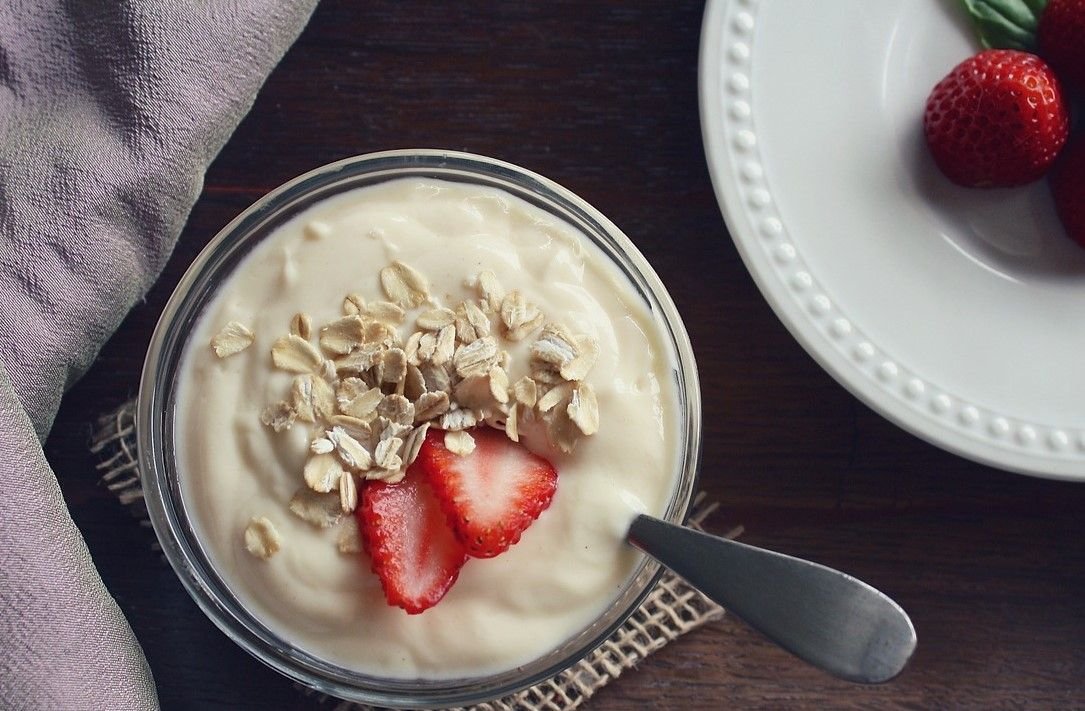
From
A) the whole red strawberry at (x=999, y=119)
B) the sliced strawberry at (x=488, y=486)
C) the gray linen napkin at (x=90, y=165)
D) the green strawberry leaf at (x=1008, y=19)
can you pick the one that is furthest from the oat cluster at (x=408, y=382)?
the green strawberry leaf at (x=1008, y=19)

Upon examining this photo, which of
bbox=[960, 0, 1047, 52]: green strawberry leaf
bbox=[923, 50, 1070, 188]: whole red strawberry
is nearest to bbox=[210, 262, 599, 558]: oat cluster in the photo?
bbox=[923, 50, 1070, 188]: whole red strawberry

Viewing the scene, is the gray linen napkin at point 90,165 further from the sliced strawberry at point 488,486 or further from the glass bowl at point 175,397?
the sliced strawberry at point 488,486

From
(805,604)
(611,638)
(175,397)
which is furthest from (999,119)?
(175,397)

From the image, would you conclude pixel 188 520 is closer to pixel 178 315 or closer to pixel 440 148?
pixel 178 315

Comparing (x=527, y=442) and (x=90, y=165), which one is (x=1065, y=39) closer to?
(x=527, y=442)

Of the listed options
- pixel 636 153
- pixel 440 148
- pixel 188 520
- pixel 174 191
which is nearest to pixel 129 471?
pixel 188 520
